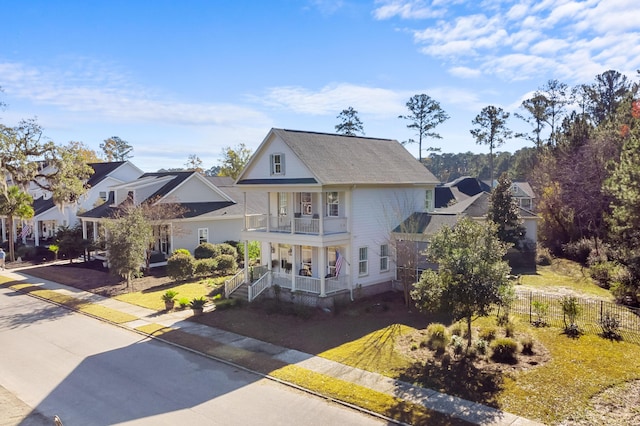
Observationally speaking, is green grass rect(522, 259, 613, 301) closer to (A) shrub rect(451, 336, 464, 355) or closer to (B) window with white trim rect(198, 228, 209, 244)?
(A) shrub rect(451, 336, 464, 355)

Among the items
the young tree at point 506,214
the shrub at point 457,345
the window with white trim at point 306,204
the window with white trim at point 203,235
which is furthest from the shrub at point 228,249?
the shrub at point 457,345

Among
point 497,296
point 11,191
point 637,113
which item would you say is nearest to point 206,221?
point 11,191

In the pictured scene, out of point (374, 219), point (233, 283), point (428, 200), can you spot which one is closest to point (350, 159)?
point (374, 219)

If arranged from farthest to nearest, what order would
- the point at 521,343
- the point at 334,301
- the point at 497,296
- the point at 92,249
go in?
the point at 92,249 → the point at 334,301 → the point at 521,343 → the point at 497,296

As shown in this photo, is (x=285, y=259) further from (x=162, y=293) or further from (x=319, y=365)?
(x=319, y=365)

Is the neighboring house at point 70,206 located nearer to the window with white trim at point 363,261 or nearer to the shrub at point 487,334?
the window with white trim at point 363,261

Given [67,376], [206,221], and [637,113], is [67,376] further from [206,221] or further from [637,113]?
[637,113]
